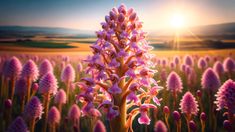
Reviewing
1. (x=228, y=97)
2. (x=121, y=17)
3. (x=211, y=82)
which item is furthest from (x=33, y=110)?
(x=211, y=82)

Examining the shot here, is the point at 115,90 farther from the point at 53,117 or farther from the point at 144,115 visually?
the point at 53,117

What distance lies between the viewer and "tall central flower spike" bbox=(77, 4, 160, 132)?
84.6 inches

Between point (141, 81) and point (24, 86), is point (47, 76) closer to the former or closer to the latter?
point (24, 86)

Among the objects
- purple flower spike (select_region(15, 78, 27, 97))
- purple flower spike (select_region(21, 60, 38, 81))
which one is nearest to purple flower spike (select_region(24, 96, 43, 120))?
purple flower spike (select_region(15, 78, 27, 97))

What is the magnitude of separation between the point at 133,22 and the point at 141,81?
528 mm

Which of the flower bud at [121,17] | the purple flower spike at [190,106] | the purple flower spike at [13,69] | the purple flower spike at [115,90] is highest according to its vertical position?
the flower bud at [121,17]

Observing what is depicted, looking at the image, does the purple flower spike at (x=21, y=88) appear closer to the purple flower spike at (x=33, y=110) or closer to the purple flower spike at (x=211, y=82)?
the purple flower spike at (x=33, y=110)

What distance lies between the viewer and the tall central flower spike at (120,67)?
2.15 m

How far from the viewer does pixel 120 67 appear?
2273 millimetres

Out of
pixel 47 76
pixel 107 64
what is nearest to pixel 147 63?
pixel 107 64

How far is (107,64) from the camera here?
2334 millimetres

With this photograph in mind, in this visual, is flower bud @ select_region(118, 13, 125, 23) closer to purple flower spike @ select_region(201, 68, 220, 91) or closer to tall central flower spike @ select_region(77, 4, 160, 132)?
tall central flower spike @ select_region(77, 4, 160, 132)

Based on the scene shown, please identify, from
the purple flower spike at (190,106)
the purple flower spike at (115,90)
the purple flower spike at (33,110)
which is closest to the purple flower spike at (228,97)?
the purple flower spike at (190,106)

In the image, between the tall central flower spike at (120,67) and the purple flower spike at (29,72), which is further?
the purple flower spike at (29,72)
